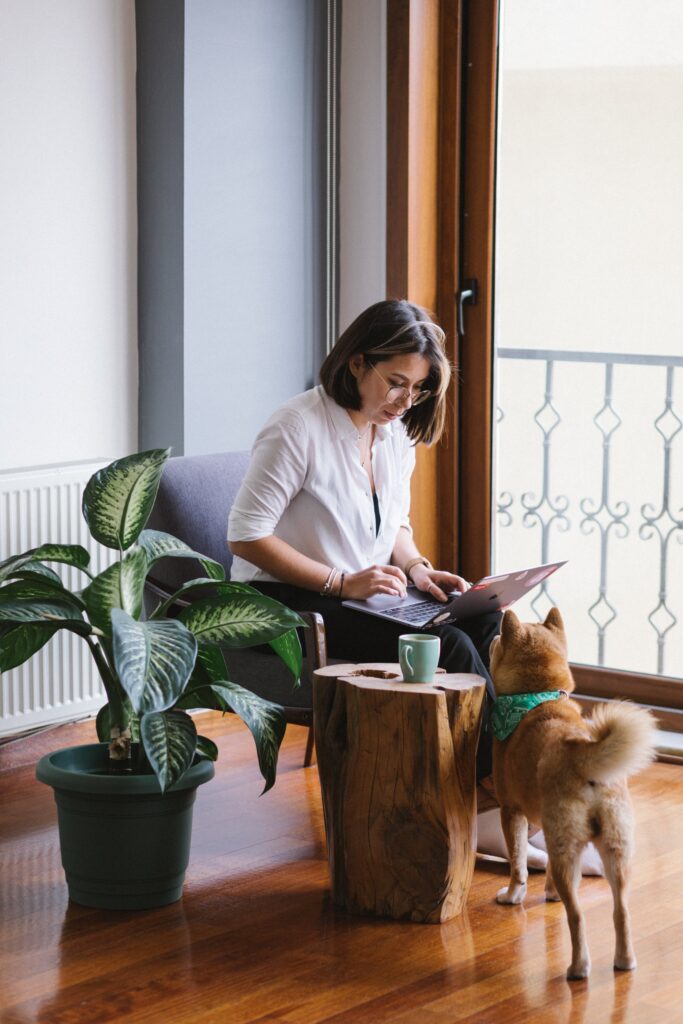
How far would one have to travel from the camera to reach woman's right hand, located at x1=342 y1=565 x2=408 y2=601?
2.92 meters

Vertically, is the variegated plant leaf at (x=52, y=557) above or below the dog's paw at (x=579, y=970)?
above

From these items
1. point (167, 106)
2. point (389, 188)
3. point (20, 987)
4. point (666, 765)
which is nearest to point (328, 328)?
point (389, 188)

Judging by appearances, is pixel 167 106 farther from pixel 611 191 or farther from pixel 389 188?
pixel 611 191

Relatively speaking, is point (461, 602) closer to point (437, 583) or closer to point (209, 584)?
point (437, 583)

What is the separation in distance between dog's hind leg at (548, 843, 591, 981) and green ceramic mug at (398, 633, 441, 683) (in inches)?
16.0

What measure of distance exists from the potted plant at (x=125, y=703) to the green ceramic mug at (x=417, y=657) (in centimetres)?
20

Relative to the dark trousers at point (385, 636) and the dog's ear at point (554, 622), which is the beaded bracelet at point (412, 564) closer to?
the dark trousers at point (385, 636)

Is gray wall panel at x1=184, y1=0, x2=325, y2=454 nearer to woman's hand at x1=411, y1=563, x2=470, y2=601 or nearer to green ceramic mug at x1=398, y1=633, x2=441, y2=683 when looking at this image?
woman's hand at x1=411, y1=563, x2=470, y2=601

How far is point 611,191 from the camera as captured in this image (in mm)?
3840

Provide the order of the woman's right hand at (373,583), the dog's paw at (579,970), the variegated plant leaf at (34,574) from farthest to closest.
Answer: the woman's right hand at (373,583)
the variegated plant leaf at (34,574)
the dog's paw at (579,970)

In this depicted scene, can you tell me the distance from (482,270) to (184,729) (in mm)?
2090

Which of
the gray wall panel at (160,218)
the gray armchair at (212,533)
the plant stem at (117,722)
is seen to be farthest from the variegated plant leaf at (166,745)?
the gray wall panel at (160,218)

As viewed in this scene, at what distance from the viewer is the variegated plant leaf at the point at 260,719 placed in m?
2.48

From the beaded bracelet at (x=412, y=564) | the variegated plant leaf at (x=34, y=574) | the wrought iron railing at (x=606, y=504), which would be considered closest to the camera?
the variegated plant leaf at (x=34, y=574)
